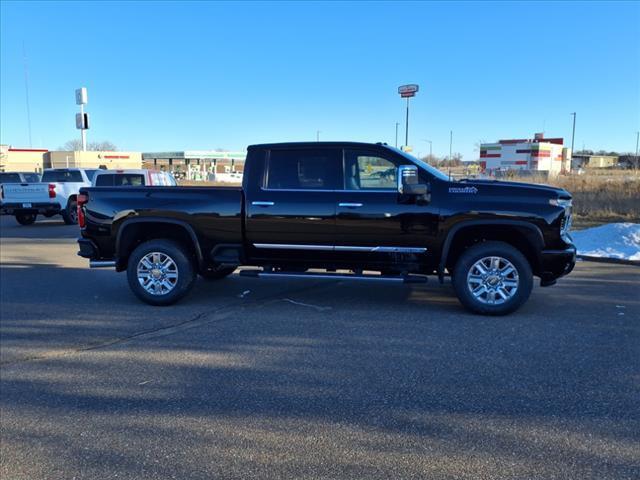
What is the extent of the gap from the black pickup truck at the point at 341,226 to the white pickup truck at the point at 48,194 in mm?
13235

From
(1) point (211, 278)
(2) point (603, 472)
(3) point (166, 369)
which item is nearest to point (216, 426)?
(3) point (166, 369)

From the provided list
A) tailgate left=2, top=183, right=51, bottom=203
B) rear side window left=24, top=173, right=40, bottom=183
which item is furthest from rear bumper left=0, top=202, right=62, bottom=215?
rear side window left=24, top=173, right=40, bottom=183

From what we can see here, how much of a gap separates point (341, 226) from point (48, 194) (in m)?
15.8

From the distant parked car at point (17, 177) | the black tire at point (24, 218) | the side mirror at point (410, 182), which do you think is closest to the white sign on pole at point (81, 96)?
the distant parked car at point (17, 177)

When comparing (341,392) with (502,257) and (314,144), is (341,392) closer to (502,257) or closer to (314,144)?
(502,257)

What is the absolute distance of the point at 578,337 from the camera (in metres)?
5.51

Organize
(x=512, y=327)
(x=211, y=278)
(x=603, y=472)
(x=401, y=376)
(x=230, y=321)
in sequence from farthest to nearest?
(x=211, y=278), (x=230, y=321), (x=512, y=327), (x=401, y=376), (x=603, y=472)

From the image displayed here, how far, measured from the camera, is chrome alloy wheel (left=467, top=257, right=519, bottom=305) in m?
6.24

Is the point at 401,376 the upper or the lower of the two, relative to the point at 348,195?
lower

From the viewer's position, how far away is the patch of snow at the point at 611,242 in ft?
34.8

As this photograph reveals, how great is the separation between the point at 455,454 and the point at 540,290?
5.23 metres

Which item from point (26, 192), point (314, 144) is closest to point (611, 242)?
point (314, 144)

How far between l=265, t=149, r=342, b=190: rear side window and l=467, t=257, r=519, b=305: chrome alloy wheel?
1.98 meters

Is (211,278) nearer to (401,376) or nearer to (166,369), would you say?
(166,369)
